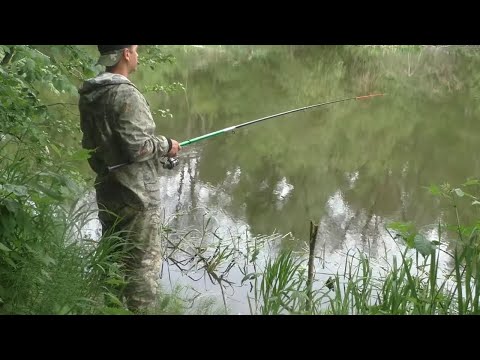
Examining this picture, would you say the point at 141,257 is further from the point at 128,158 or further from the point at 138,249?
the point at 128,158

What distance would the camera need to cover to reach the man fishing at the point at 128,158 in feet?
8.98

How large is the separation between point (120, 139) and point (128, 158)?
0.37 feet

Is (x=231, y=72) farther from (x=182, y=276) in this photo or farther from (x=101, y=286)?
(x=101, y=286)

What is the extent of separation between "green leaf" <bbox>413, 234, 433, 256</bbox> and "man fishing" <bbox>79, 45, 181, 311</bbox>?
1.42 meters

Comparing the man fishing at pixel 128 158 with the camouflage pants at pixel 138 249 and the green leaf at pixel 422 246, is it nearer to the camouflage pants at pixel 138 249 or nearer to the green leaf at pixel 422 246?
the camouflage pants at pixel 138 249

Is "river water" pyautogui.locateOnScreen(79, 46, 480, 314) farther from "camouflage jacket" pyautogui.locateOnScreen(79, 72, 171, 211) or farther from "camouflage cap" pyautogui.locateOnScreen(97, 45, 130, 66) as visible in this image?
"camouflage cap" pyautogui.locateOnScreen(97, 45, 130, 66)

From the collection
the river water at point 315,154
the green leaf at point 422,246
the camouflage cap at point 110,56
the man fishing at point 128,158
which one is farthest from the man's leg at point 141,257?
the green leaf at point 422,246

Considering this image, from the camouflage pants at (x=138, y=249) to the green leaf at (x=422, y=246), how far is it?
143 centimetres

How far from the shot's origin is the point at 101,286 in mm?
2561

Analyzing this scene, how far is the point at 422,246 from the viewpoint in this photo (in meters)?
2.26

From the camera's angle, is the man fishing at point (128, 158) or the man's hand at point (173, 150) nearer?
the man fishing at point (128, 158)

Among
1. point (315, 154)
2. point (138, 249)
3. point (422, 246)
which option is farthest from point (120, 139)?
point (315, 154)
